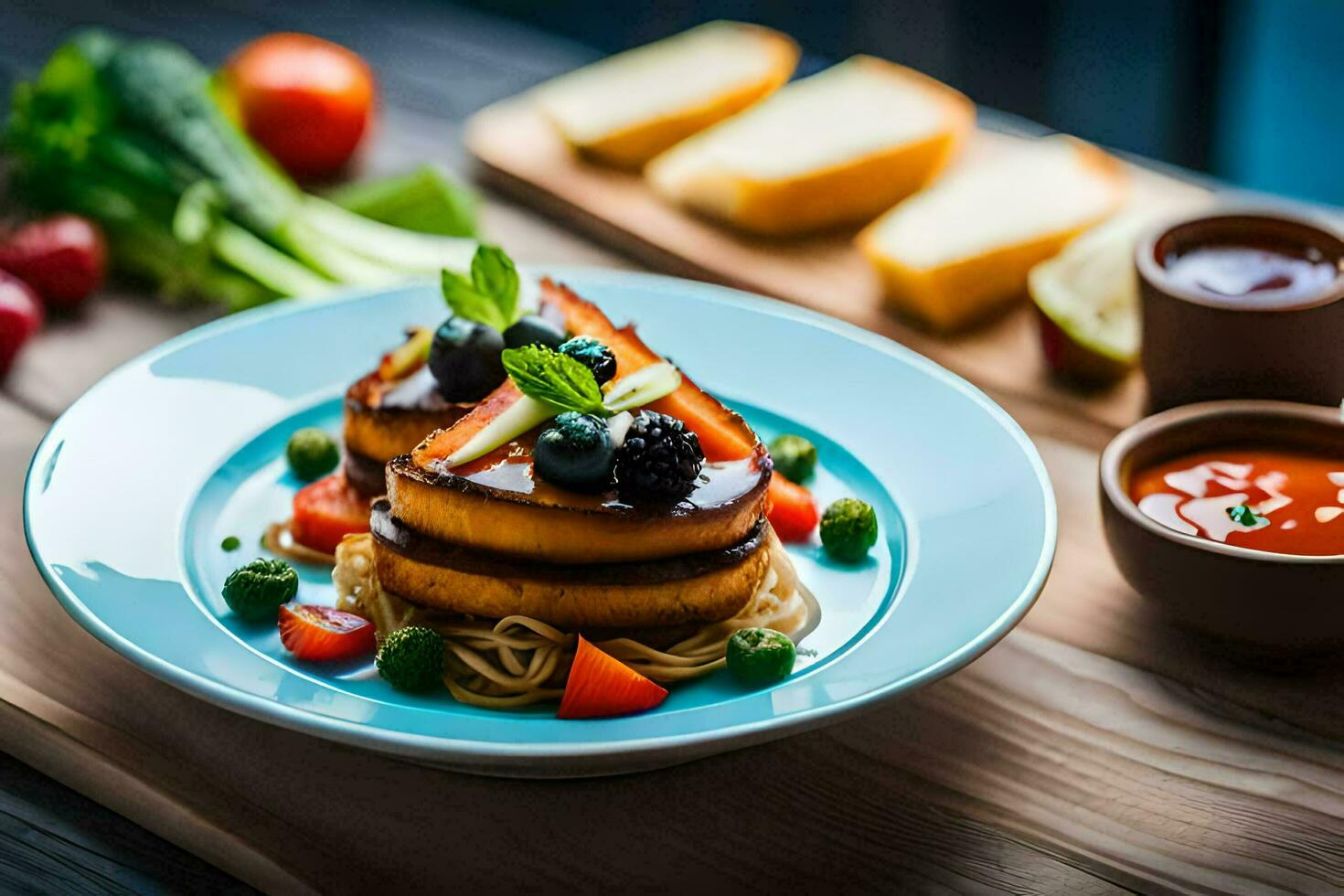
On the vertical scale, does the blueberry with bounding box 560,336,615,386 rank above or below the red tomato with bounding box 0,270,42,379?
above

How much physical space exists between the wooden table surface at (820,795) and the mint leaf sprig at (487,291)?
1.21 meters

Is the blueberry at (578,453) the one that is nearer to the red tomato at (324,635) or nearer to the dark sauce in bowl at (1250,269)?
the red tomato at (324,635)

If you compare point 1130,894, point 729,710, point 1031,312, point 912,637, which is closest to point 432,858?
point 729,710

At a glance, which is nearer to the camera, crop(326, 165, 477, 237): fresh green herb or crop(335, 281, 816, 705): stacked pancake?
crop(335, 281, 816, 705): stacked pancake

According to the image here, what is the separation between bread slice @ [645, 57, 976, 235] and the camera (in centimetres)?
562

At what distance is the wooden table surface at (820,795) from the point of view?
115 inches

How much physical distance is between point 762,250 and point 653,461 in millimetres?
2635

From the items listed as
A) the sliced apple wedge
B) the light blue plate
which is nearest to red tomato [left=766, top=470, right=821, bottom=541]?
the light blue plate

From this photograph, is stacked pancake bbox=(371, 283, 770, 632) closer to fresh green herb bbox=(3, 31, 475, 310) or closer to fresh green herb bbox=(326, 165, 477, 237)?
fresh green herb bbox=(3, 31, 475, 310)

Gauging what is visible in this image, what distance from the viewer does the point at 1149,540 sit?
339 cm

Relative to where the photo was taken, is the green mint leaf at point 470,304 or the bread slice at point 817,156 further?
the bread slice at point 817,156

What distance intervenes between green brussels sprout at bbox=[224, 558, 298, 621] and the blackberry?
821 mm

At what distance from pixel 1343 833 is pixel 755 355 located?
2064mm

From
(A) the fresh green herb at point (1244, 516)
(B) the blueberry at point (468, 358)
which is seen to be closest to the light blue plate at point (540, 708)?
(A) the fresh green herb at point (1244, 516)
